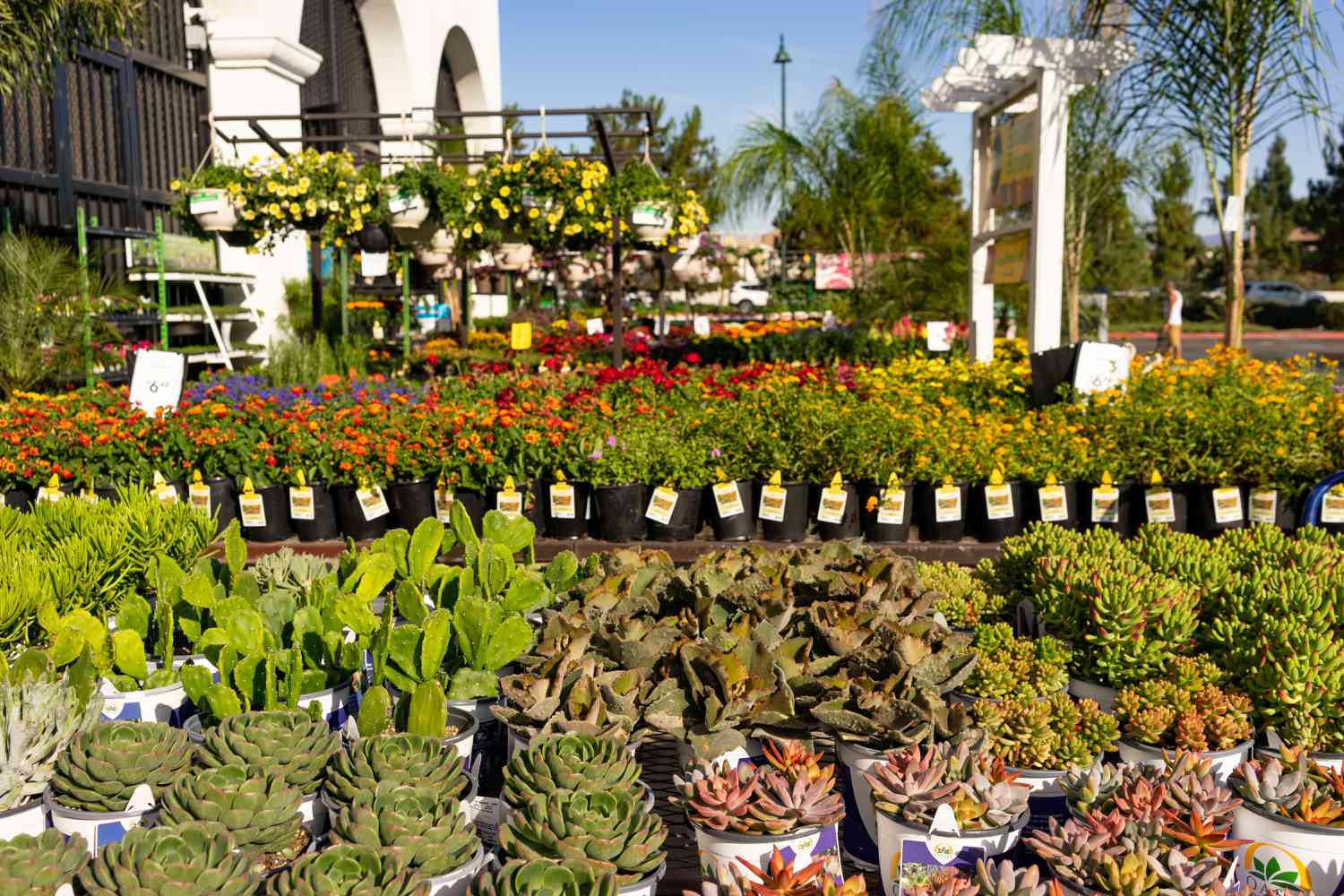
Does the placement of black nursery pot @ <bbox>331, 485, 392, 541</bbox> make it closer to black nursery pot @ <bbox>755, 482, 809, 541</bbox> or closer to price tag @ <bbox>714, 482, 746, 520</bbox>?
price tag @ <bbox>714, 482, 746, 520</bbox>

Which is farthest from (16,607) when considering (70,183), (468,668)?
(70,183)

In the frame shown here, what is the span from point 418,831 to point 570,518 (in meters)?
3.14

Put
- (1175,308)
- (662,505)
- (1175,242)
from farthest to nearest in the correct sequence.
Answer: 1. (1175,242)
2. (1175,308)
3. (662,505)

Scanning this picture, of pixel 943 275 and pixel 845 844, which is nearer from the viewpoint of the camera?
pixel 845 844

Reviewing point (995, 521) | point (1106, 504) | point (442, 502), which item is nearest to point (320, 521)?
point (442, 502)

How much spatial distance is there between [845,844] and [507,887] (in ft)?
2.35

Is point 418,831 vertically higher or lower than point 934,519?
higher

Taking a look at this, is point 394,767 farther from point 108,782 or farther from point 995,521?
point 995,521

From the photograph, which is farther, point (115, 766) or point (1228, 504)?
point (1228, 504)

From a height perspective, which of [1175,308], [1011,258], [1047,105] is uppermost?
[1047,105]

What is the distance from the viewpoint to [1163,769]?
1574 millimetres

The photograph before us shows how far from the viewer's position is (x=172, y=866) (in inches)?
48.7

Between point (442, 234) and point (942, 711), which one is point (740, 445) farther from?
point (442, 234)

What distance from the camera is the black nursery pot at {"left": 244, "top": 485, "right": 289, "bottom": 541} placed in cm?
465
